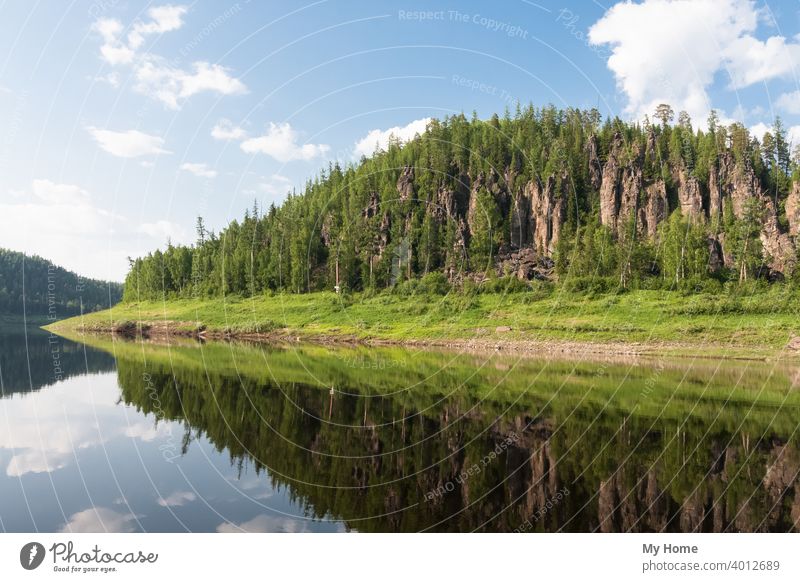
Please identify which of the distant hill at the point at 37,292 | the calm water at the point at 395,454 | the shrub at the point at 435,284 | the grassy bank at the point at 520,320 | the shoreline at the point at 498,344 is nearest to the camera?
the calm water at the point at 395,454

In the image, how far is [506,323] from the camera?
215ft

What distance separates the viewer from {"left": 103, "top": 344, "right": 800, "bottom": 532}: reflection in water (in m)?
12.0

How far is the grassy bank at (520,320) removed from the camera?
5250cm

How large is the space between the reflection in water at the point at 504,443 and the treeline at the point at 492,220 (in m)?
51.0

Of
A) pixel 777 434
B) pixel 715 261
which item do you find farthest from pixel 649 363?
pixel 715 261

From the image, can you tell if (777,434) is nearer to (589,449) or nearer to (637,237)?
(589,449)

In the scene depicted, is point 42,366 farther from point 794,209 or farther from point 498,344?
point 794,209

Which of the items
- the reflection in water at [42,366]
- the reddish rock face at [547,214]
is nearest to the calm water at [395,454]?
the reflection in water at [42,366]

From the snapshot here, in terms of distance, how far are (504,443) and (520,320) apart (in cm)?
4997

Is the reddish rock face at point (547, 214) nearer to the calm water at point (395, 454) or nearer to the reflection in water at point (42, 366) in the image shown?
the calm water at point (395, 454)

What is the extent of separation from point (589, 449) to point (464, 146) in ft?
344

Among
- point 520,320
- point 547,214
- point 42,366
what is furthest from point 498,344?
point 547,214

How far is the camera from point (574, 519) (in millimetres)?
11539
